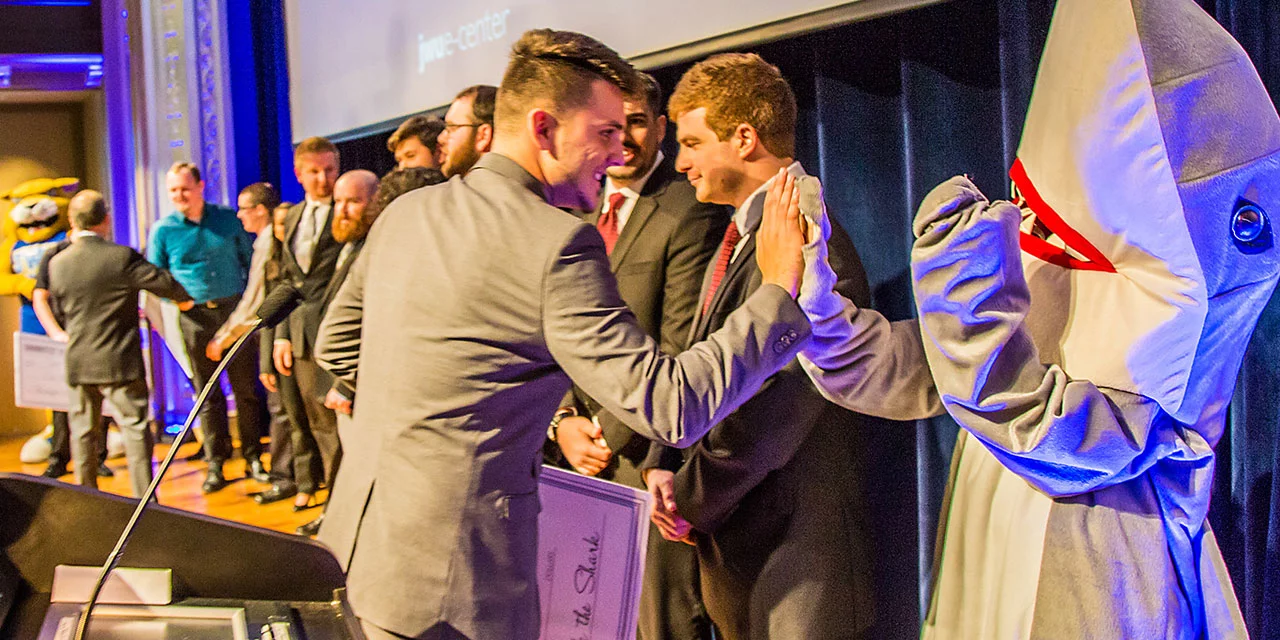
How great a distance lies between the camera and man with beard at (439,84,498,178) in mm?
2756

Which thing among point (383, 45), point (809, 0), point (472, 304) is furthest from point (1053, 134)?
point (383, 45)

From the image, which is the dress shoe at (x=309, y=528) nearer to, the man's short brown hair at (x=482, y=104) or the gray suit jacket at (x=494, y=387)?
the man's short brown hair at (x=482, y=104)

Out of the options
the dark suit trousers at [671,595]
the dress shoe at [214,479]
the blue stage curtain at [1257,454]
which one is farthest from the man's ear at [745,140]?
the dress shoe at [214,479]

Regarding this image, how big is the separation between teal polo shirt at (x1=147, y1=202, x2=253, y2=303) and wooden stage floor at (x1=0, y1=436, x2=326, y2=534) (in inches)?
37.2

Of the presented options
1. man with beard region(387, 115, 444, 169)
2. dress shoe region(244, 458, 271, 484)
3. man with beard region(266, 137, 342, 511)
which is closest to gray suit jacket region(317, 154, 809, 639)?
man with beard region(387, 115, 444, 169)

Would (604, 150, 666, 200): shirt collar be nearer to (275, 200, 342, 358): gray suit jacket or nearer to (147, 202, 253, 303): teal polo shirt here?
(275, 200, 342, 358): gray suit jacket

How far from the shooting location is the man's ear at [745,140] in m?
2.00

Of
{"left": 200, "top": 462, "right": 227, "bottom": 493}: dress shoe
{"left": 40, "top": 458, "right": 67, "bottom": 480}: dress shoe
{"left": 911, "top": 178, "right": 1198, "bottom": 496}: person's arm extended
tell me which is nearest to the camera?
{"left": 911, "top": 178, "right": 1198, "bottom": 496}: person's arm extended

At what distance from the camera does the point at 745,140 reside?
2.01m

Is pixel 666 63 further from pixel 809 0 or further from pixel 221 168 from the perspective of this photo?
pixel 221 168

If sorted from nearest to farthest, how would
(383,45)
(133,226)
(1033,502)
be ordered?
(1033,502), (383,45), (133,226)

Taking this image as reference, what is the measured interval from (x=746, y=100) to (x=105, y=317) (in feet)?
11.6

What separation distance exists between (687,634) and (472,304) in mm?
954

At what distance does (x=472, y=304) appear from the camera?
142 centimetres
